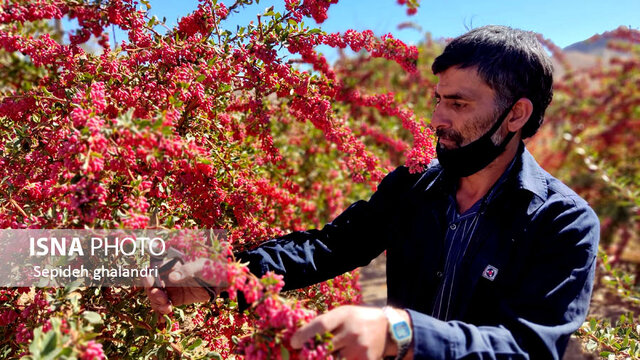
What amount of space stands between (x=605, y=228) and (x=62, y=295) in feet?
21.7

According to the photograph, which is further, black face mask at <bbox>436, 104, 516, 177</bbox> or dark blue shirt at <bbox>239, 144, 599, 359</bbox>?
black face mask at <bbox>436, 104, 516, 177</bbox>

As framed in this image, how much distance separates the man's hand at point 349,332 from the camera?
1.10 meters

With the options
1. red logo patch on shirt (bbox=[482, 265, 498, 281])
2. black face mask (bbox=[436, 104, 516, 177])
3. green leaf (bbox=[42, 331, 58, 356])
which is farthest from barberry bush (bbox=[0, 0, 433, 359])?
red logo patch on shirt (bbox=[482, 265, 498, 281])

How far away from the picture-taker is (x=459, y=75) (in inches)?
71.5

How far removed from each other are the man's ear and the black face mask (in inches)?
1.2

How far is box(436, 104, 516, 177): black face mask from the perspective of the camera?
1834 millimetres

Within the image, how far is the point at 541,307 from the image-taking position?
138 centimetres

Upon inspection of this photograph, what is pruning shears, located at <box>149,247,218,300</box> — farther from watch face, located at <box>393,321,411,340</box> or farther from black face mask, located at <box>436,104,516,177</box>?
black face mask, located at <box>436,104,516,177</box>

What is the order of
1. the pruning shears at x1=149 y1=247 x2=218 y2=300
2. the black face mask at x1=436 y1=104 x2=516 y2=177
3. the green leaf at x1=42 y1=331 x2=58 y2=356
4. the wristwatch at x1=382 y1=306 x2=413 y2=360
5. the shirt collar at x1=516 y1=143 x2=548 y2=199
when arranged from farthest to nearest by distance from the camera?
the black face mask at x1=436 y1=104 x2=516 y2=177
the shirt collar at x1=516 y1=143 x2=548 y2=199
the pruning shears at x1=149 y1=247 x2=218 y2=300
the wristwatch at x1=382 y1=306 x2=413 y2=360
the green leaf at x1=42 y1=331 x2=58 y2=356

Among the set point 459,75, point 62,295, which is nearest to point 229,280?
point 62,295

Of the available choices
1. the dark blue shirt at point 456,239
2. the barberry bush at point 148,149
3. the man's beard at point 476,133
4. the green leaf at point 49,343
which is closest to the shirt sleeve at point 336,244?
the barberry bush at point 148,149

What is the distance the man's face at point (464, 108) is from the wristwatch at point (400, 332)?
0.91 m

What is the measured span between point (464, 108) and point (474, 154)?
21 cm

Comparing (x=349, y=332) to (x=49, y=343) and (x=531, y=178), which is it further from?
(x=531, y=178)
